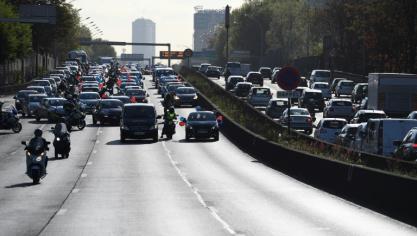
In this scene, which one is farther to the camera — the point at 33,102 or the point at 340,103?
the point at 33,102

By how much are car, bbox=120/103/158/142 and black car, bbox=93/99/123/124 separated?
1186 cm

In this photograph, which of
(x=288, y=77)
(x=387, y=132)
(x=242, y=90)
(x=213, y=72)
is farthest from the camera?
(x=213, y=72)

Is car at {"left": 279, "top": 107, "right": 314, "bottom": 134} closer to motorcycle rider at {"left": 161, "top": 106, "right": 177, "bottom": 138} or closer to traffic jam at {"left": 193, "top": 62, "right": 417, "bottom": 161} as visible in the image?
traffic jam at {"left": 193, "top": 62, "right": 417, "bottom": 161}

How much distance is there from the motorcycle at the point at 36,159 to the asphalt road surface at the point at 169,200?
40 centimetres

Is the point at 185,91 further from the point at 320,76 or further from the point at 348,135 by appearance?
the point at 348,135

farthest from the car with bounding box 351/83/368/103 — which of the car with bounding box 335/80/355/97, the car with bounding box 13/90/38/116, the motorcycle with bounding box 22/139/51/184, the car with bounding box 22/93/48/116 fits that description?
the motorcycle with bounding box 22/139/51/184

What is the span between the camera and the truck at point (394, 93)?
5647 cm

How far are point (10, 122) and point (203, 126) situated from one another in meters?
10.2

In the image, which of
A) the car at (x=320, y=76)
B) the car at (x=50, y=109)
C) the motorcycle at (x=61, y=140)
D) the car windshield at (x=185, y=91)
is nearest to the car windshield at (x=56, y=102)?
the car at (x=50, y=109)

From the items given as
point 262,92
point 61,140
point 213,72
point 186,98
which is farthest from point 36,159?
point 213,72

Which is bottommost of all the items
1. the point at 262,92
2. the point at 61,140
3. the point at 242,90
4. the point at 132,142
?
the point at 242,90

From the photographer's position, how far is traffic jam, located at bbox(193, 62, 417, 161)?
112ft

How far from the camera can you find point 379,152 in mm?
34344

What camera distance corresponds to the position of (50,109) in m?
67.4
